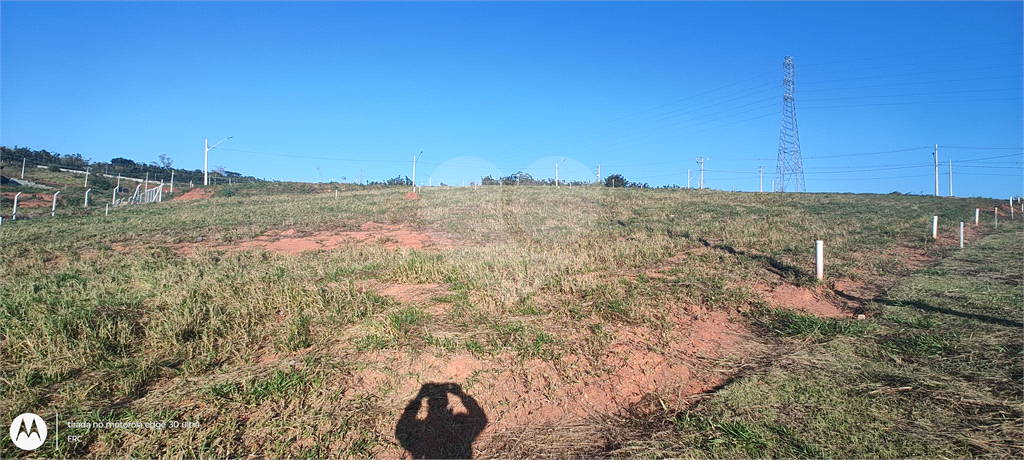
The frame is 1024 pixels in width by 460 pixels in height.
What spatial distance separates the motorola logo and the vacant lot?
62 mm

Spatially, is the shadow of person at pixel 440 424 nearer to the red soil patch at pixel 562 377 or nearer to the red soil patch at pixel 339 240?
the red soil patch at pixel 562 377

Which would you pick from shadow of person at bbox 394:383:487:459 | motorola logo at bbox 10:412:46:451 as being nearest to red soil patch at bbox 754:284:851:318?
shadow of person at bbox 394:383:487:459

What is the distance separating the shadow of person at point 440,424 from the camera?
A: 3.23 m

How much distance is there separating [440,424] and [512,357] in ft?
3.33

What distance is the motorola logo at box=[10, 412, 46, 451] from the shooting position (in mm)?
2990

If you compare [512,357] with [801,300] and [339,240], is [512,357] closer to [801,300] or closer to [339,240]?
[801,300]

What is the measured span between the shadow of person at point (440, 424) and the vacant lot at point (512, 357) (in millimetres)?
15

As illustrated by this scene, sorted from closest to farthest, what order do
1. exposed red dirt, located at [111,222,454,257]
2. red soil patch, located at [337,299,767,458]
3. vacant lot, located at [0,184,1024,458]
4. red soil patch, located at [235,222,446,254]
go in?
vacant lot, located at [0,184,1024,458], red soil patch, located at [337,299,767,458], exposed red dirt, located at [111,222,454,257], red soil patch, located at [235,222,446,254]

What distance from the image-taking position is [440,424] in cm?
350

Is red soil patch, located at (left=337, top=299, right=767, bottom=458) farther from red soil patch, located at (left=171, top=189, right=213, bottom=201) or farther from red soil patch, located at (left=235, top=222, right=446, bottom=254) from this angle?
red soil patch, located at (left=171, top=189, right=213, bottom=201)

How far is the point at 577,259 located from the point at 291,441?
19.0ft

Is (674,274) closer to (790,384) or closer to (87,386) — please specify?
(790,384)

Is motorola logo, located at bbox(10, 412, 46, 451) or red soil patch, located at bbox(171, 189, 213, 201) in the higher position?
red soil patch, located at bbox(171, 189, 213, 201)

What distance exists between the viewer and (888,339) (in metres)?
4.76
